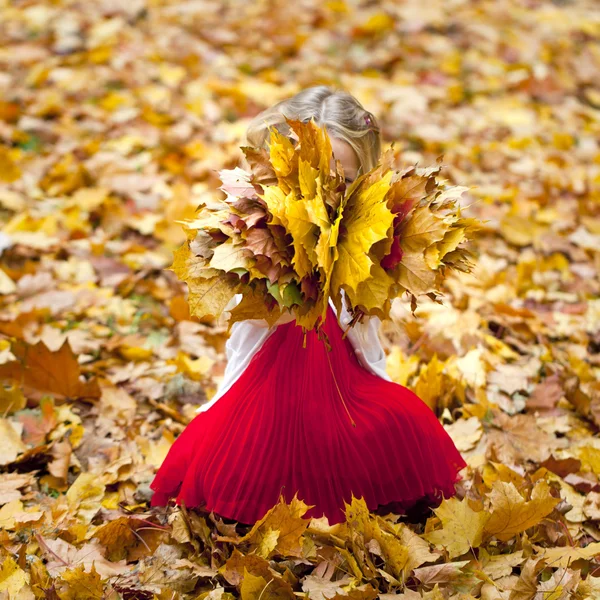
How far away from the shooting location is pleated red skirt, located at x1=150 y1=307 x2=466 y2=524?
6.06 feet

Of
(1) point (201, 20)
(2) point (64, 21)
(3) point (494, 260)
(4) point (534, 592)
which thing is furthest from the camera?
(1) point (201, 20)

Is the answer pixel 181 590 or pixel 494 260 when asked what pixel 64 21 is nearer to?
pixel 494 260

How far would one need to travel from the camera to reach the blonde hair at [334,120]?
75.5 inches

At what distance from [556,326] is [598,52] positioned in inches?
144

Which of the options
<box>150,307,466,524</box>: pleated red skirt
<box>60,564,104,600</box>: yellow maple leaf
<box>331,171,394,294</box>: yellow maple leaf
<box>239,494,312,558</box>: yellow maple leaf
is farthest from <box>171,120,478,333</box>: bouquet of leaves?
<box>60,564,104,600</box>: yellow maple leaf

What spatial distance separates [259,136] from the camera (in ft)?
6.58

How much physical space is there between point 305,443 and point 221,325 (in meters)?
1.17

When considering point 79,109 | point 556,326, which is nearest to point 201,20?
point 79,109

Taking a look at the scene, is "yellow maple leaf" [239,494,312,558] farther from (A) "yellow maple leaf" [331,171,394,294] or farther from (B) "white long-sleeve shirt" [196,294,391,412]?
(A) "yellow maple leaf" [331,171,394,294]

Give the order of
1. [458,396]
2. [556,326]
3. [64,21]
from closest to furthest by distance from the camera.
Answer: [458,396], [556,326], [64,21]

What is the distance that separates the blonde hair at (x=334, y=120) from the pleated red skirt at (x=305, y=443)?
441mm

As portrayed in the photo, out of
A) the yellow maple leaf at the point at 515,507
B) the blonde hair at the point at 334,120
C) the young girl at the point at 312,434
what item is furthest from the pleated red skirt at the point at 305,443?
the blonde hair at the point at 334,120

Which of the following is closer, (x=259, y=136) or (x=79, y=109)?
(x=259, y=136)

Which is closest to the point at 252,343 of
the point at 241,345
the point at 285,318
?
the point at 241,345
